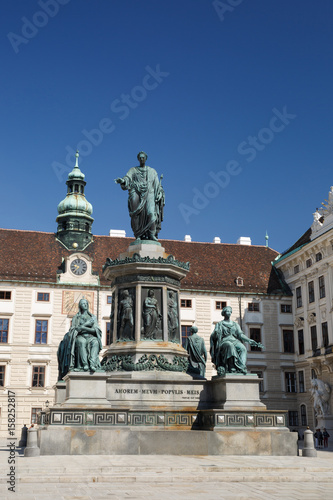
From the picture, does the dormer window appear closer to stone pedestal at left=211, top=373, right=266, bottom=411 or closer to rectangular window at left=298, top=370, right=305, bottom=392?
rectangular window at left=298, top=370, right=305, bottom=392

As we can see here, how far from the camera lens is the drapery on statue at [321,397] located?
41.8 m

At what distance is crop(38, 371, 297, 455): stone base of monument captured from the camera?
14.0 metres

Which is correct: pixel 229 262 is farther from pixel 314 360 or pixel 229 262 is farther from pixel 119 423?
pixel 119 423

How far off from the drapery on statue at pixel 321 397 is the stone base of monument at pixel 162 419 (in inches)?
1123

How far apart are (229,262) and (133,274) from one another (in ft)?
122

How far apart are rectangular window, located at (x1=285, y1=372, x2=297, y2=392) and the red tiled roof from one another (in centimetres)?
708

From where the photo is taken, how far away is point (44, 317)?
4694cm

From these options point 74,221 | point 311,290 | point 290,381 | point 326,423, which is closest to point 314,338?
point 311,290

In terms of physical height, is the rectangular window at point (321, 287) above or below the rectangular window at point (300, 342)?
above

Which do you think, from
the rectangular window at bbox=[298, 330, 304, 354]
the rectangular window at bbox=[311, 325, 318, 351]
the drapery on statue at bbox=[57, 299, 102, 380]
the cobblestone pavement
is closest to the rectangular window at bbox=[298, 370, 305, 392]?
the rectangular window at bbox=[298, 330, 304, 354]

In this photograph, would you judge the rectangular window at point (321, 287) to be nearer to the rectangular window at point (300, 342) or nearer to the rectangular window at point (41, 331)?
the rectangular window at point (300, 342)

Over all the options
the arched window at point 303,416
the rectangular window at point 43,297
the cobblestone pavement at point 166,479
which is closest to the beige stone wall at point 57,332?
the rectangular window at point 43,297

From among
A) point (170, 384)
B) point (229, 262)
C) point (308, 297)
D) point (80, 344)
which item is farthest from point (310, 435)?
point (229, 262)

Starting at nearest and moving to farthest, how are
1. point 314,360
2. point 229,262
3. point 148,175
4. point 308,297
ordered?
point 148,175 → point 314,360 → point 308,297 → point 229,262
